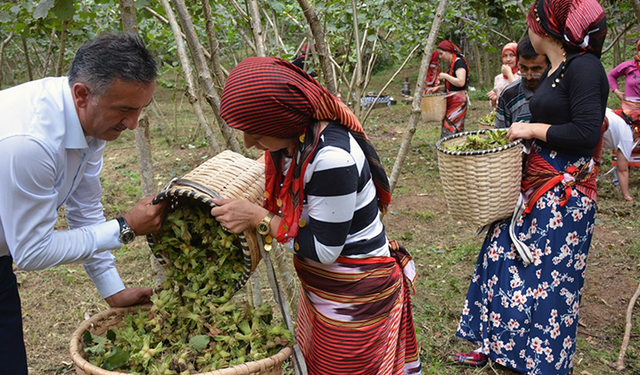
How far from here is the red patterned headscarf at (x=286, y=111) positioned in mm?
1617

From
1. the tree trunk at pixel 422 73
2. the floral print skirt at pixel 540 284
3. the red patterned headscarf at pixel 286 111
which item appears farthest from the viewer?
the floral print skirt at pixel 540 284

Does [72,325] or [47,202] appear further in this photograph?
[72,325]

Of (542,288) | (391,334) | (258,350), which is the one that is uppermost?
(258,350)

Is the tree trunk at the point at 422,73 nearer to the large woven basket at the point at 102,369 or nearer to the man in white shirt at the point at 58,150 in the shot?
the large woven basket at the point at 102,369

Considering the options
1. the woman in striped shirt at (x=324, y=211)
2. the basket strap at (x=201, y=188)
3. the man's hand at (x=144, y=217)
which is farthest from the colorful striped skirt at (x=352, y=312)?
the man's hand at (x=144, y=217)

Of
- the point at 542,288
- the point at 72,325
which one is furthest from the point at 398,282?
the point at 72,325

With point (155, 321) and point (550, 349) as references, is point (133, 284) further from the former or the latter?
point (550, 349)

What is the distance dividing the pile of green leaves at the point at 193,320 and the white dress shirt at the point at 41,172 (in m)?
0.28

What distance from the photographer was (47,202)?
173cm

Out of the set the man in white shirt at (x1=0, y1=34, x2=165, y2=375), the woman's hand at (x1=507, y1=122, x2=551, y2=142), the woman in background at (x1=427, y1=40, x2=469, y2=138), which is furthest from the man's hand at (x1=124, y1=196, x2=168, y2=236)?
the woman in background at (x1=427, y1=40, x2=469, y2=138)

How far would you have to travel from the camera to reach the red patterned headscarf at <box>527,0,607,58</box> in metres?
2.42

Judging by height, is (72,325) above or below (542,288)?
below

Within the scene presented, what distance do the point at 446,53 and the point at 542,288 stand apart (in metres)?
5.38

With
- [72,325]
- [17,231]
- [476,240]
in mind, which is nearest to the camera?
[17,231]
